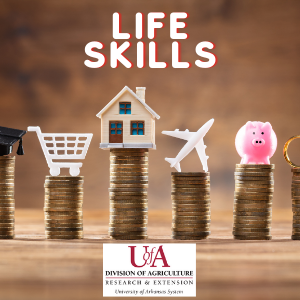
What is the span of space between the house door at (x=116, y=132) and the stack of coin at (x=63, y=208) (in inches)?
22.9

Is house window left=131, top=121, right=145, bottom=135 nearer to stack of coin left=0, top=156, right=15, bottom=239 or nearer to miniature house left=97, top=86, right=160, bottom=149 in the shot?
miniature house left=97, top=86, right=160, bottom=149

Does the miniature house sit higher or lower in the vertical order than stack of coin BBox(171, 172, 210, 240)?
higher

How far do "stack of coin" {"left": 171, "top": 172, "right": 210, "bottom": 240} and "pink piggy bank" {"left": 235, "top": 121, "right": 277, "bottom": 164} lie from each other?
1.74 ft

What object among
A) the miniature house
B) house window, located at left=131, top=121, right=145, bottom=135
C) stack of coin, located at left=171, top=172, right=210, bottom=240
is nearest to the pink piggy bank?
stack of coin, located at left=171, top=172, right=210, bottom=240

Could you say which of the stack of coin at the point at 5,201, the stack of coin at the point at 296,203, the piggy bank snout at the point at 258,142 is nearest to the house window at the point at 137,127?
the piggy bank snout at the point at 258,142

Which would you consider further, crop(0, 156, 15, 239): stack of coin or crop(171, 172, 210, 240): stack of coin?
crop(0, 156, 15, 239): stack of coin

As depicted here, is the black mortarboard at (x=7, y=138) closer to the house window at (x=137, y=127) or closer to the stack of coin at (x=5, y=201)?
the stack of coin at (x=5, y=201)

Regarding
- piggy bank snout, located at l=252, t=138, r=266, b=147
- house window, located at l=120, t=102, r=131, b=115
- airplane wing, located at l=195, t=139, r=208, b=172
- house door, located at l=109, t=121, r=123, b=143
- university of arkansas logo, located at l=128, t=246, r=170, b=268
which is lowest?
university of arkansas logo, located at l=128, t=246, r=170, b=268

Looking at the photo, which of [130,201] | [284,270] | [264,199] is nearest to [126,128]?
[130,201]

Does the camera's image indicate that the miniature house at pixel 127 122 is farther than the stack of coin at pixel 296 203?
No

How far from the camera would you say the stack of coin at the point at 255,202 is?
22.2 feet

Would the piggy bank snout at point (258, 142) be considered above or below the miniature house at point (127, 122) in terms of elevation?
below

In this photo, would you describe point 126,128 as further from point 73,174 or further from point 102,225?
point 102,225

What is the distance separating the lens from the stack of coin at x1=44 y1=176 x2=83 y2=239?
22.1 ft
